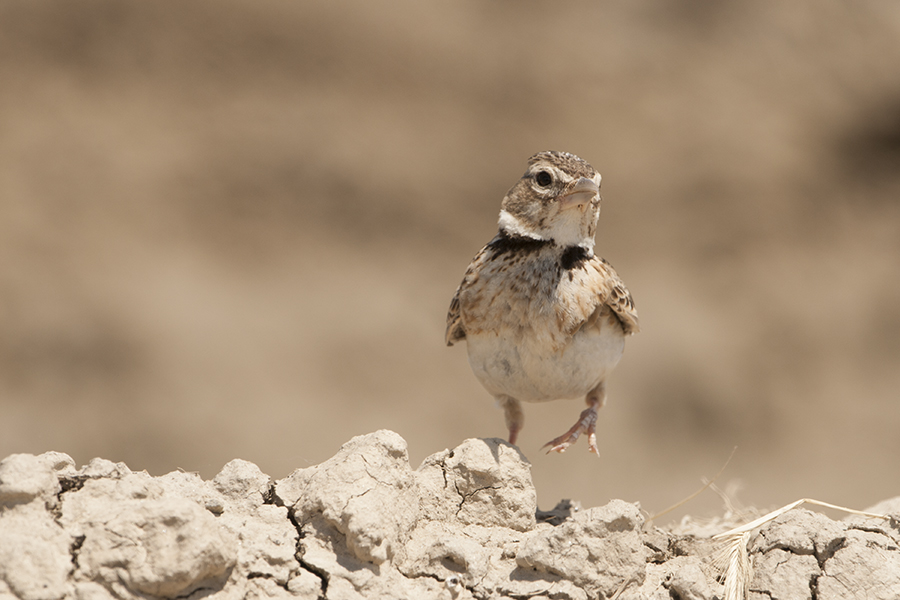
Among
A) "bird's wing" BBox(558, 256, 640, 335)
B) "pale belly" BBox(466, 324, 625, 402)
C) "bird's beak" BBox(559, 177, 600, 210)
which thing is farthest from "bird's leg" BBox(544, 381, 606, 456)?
"bird's beak" BBox(559, 177, 600, 210)

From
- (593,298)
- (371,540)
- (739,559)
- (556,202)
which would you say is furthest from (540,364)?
(371,540)

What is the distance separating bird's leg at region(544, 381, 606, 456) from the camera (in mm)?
5020

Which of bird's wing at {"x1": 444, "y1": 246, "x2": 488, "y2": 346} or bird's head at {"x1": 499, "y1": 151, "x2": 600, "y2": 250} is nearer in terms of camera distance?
bird's head at {"x1": 499, "y1": 151, "x2": 600, "y2": 250}

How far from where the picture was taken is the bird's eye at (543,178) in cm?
483

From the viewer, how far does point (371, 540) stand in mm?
3430

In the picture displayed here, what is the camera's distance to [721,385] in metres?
15.5

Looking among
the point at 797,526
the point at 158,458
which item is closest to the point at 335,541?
the point at 797,526

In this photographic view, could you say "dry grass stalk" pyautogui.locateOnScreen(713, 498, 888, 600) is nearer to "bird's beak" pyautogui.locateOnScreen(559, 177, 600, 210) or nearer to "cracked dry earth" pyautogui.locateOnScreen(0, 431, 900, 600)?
"cracked dry earth" pyautogui.locateOnScreen(0, 431, 900, 600)

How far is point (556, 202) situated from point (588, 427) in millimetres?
1462

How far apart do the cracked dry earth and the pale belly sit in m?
0.82

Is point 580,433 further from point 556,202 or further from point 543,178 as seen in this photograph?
point 543,178

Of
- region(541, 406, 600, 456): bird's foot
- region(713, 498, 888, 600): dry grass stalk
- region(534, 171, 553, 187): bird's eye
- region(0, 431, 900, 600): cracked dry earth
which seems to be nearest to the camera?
region(0, 431, 900, 600): cracked dry earth

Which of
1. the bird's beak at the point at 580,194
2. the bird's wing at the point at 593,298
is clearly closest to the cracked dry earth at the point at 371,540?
the bird's wing at the point at 593,298

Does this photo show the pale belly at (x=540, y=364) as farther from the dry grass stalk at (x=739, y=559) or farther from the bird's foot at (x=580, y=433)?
the dry grass stalk at (x=739, y=559)
